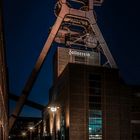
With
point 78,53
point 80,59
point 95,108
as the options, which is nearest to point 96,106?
point 95,108

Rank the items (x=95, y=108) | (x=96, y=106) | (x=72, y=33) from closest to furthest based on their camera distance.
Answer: (x=95, y=108) → (x=96, y=106) → (x=72, y=33)

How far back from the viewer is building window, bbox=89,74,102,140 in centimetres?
7744

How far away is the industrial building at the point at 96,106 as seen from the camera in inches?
3024

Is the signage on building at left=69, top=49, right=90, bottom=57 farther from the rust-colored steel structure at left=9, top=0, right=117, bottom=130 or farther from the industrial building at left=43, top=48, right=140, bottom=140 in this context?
the industrial building at left=43, top=48, right=140, bottom=140

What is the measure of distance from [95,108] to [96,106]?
0.54 metres

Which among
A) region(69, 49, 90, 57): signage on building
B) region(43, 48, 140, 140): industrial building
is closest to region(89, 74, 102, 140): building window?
region(43, 48, 140, 140): industrial building

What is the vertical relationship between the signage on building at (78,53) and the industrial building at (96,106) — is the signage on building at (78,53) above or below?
above

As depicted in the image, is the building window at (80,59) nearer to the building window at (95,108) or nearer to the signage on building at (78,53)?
the signage on building at (78,53)

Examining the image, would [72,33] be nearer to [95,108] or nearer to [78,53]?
[78,53]

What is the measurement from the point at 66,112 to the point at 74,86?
6283 millimetres

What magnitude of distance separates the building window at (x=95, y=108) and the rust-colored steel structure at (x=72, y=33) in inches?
465

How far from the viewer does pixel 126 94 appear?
273 ft

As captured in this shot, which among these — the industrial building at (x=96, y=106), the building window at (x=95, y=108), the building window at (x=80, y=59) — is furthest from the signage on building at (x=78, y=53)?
the building window at (x=95, y=108)

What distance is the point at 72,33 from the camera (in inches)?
3880
